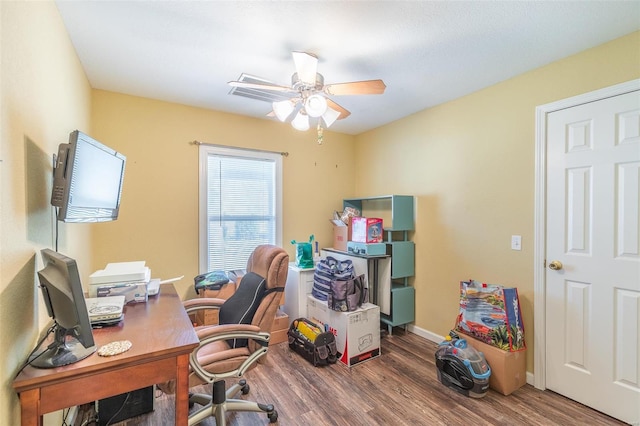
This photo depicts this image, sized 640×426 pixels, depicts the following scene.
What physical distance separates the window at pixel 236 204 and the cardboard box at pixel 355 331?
1.24 m

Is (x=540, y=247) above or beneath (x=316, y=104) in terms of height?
beneath

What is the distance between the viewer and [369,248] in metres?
3.13

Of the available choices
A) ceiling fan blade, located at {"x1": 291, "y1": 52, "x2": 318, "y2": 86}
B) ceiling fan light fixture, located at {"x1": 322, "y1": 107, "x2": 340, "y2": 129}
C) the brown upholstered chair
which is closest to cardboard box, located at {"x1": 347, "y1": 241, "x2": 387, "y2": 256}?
the brown upholstered chair

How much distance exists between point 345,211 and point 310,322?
5.15 ft

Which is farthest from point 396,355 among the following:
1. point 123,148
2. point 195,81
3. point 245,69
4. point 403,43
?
point 123,148

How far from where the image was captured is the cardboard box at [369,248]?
3.13 meters

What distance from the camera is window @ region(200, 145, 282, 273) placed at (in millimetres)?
3266

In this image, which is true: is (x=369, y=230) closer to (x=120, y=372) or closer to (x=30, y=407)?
(x=120, y=372)

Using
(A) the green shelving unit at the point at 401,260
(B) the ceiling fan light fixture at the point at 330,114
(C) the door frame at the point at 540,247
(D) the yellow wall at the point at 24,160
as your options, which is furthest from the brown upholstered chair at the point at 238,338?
(C) the door frame at the point at 540,247

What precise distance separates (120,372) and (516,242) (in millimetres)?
2804

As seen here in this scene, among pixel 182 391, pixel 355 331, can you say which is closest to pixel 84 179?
pixel 182 391

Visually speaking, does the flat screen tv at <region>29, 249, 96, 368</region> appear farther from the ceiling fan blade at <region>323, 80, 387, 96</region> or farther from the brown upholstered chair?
the ceiling fan blade at <region>323, 80, 387, 96</region>

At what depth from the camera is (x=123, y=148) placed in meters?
2.85

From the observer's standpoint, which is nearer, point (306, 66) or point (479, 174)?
point (306, 66)
